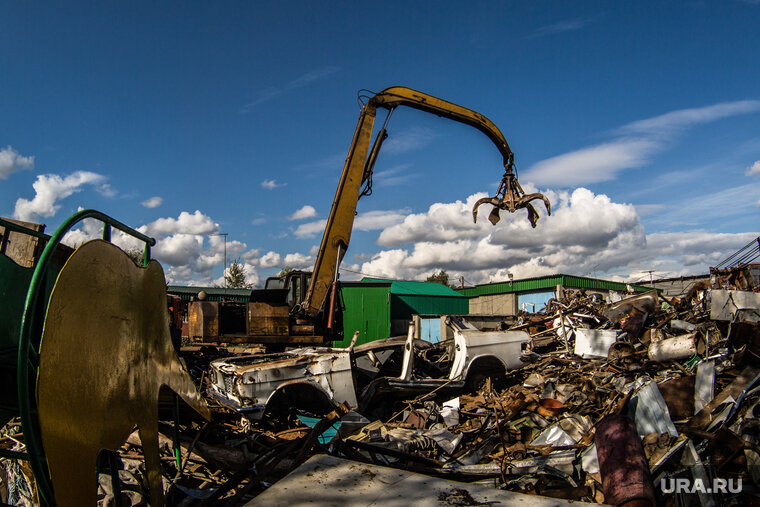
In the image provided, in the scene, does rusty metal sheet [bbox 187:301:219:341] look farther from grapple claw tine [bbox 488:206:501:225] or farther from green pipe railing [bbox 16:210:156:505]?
green pipe railing [bbox 16:210:156:505]

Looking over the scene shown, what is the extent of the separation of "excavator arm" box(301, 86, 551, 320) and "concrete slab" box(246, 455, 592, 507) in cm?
630

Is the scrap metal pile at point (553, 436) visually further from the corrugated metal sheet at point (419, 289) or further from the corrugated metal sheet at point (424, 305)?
the corrugated metal sheet at point (419, 289)

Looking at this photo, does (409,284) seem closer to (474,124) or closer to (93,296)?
(474,124)

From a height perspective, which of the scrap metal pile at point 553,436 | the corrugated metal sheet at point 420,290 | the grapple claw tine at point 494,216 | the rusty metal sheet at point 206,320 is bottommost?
the scrap metal pile at point 553,436

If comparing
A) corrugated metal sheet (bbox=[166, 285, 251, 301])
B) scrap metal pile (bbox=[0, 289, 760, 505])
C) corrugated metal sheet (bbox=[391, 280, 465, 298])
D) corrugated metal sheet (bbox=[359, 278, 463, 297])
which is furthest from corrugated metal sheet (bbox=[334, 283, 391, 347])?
scrap metal pile (bbox=[0, 289, 760, 505])

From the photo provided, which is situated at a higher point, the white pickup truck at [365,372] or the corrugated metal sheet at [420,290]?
the corrugated metal sheet at [420,290]

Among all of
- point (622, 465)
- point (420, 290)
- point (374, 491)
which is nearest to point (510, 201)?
point (622, 465)

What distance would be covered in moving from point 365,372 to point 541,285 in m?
24.9

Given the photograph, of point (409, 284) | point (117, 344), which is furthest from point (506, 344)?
point (409, 284)

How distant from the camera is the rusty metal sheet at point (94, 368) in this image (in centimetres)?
166

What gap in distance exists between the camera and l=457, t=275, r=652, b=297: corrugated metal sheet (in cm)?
2930

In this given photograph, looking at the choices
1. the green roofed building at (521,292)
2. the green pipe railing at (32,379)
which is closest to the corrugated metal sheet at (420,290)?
the green roofed building at (521,292)

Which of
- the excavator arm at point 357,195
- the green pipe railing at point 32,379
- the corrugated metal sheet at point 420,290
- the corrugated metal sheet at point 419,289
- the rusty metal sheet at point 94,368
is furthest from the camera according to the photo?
the corrugated metal sheet at point 419,289

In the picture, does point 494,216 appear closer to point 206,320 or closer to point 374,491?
point 206,320
